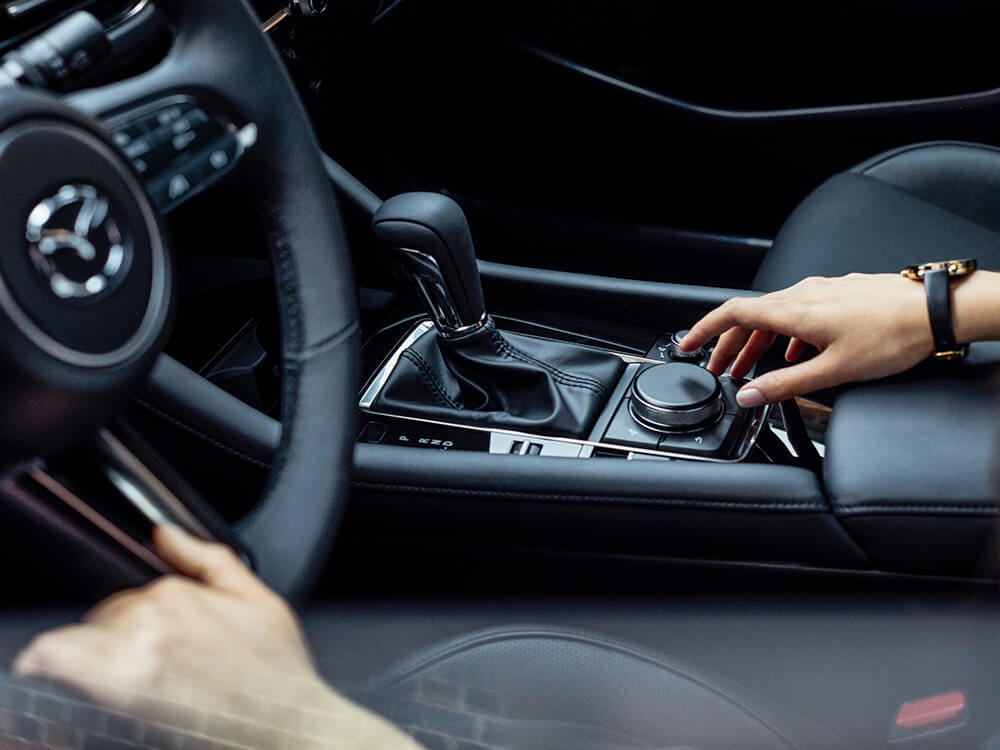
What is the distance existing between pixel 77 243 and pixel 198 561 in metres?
0.18

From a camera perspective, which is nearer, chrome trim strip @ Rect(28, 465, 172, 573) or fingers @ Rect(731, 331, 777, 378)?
chrome trim strip @ Rect(28, 465, 172, 573)

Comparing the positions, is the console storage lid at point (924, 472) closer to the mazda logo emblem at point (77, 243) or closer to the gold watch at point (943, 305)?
the gold watch at point (943, 305)

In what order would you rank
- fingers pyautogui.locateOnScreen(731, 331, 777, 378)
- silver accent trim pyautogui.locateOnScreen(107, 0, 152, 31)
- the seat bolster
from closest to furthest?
silver accent trim pyautogui.locateOnScreen(107, 0, 152, 31)
fingers pyautogui.locateOnScreen(731, 331, 777, 378)
the seat bolster

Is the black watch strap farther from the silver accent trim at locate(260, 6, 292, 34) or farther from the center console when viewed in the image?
the silver accent trim at locate(260, 6, 292, 34)

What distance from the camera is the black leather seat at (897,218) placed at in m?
1.17

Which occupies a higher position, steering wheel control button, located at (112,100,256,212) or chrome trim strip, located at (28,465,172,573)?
steering wheel control button, located at (112,100,256,212)

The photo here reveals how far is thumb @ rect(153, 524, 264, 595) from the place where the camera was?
0.60 meters

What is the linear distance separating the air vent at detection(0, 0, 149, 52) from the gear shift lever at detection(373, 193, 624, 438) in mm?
341

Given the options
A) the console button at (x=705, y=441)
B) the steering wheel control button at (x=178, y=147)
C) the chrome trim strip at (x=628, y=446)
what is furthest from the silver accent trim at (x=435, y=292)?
the steering wheel control button at (x=178, y=147)

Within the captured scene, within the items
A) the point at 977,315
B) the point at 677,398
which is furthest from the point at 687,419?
the point at 977,315

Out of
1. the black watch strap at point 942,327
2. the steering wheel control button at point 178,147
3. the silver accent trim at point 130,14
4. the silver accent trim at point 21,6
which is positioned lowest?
the black watch strap at point 942,327

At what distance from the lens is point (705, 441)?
3.41 ft

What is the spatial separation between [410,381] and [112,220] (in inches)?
22.8

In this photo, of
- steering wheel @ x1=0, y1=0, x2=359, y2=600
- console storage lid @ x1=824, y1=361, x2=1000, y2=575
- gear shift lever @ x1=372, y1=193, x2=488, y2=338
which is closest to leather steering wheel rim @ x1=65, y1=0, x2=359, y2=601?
steering wheel @ x1=0, y1=0, x2=359, y2=600
